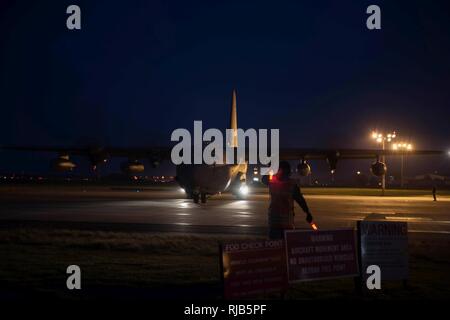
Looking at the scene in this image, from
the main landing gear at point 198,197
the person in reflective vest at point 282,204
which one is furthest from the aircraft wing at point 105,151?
the person in reflective vest at point 282,204

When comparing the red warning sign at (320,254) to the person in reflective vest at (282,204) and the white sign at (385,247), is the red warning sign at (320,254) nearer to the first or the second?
the white sign at (385,247)

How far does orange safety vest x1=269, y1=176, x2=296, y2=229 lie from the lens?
35.9ft

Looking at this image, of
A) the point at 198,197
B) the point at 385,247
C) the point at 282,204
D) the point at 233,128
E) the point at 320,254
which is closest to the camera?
the point at 320,254

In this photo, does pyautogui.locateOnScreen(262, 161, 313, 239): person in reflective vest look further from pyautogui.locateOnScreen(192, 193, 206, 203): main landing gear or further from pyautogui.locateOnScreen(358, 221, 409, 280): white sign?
pyautogui.locateOnScreen(192, 193, 206, 203): main landing gear

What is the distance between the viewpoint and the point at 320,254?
935 centimetres

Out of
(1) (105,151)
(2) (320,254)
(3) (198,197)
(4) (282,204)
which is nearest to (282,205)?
(4) (282,204)

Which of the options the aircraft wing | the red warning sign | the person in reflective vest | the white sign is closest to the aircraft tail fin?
the aircraft wing

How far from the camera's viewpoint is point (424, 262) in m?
12.8

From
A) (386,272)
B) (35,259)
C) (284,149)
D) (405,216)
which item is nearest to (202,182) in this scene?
(284,149)

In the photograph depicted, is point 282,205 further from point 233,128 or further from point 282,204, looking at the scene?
point 233,128

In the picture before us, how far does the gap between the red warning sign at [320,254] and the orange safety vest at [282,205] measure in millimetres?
1541

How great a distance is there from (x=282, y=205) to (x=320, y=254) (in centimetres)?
180

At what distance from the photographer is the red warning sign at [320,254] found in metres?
9.11
